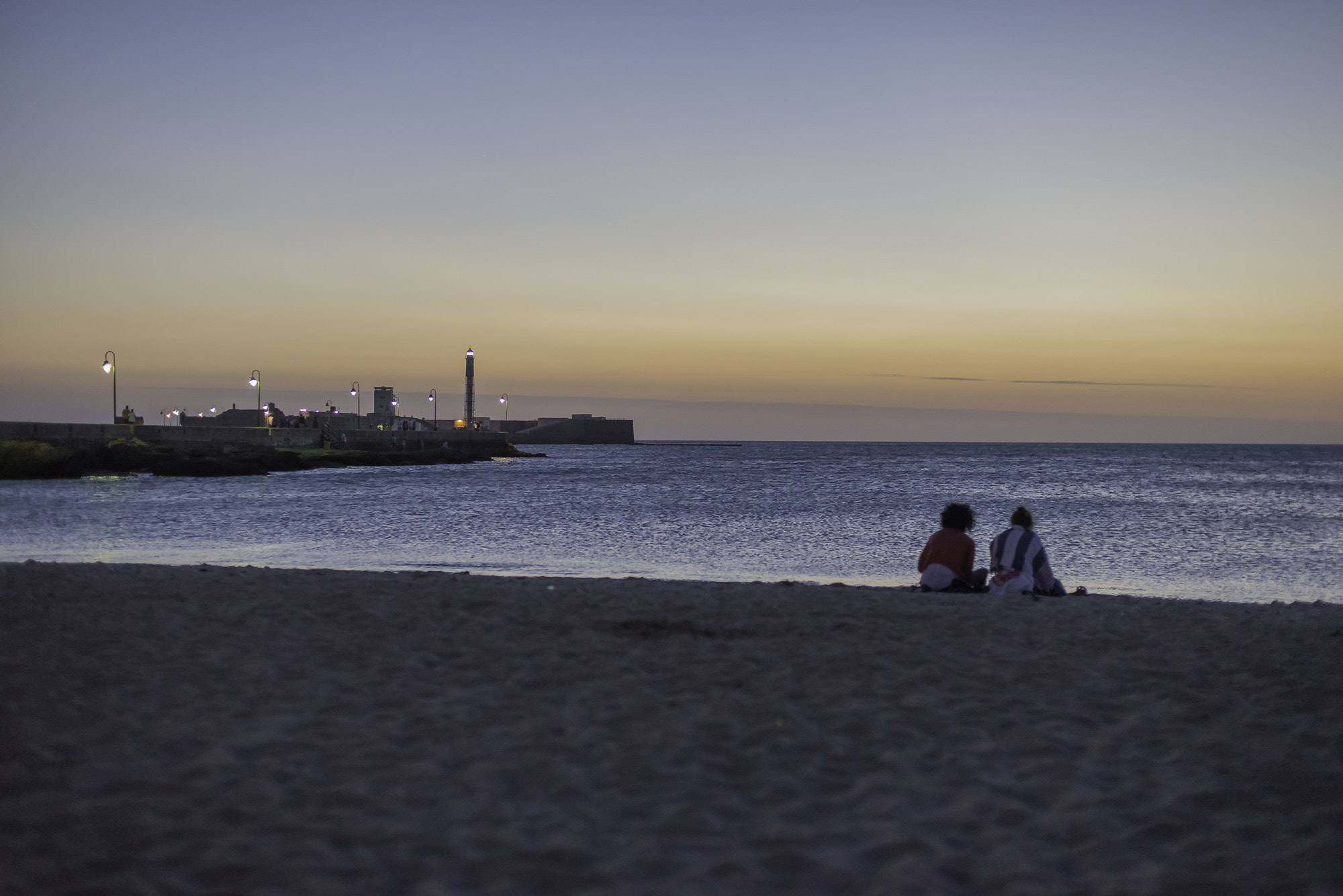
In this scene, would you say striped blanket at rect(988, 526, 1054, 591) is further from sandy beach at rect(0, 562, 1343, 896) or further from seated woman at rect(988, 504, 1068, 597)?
sandy beach at rect(0, 562, 1343, 896)

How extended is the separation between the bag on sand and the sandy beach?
1.74m

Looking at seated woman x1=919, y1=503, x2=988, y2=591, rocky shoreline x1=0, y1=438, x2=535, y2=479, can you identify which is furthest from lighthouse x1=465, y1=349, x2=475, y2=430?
seated woman x1=919, y1=503, x2=988, y2=591

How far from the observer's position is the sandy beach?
3.77 m

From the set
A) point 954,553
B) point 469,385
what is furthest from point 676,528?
point 469,385

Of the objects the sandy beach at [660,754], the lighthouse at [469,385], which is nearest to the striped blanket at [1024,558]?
the sandy beach at [660,754]

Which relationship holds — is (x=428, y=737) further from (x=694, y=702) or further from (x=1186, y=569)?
(x=1186, y=569)

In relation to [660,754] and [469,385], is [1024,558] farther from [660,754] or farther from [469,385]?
[469,385]

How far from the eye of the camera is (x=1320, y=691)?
20.4 feet

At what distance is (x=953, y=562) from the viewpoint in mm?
10805

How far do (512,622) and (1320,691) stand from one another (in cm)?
608

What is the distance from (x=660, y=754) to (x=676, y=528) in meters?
21.6

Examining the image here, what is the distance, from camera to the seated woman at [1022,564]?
1055cm

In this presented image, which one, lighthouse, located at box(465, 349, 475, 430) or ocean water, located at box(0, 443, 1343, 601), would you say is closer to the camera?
ocean water, located at box(0, 443, 1343, 601)

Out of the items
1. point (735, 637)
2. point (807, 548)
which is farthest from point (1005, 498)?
point (735, 637)
